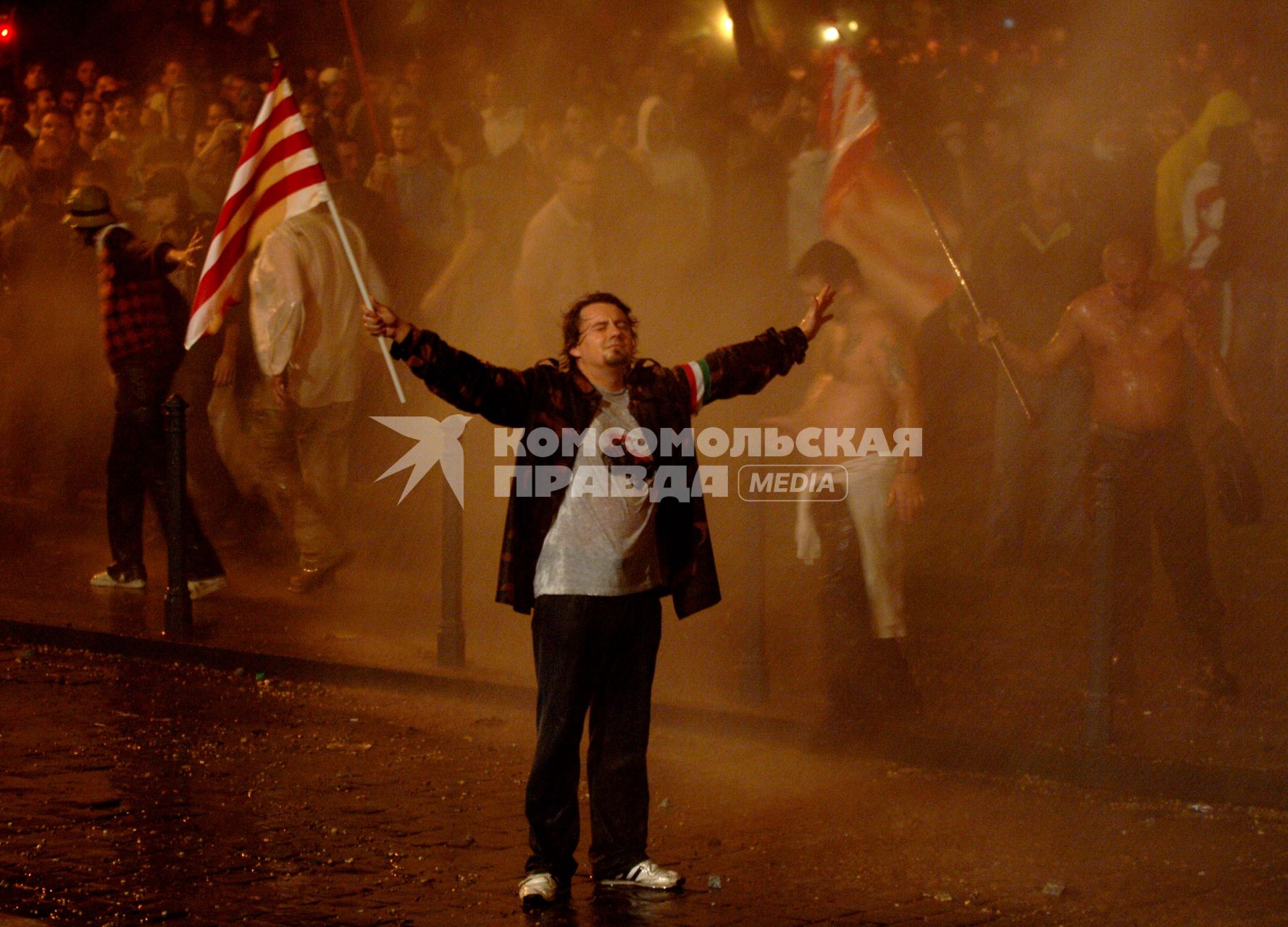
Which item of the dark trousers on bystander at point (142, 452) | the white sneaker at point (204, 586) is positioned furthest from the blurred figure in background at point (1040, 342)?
the dark trousers on bystander at point (142, 452)

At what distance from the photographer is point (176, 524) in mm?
9383

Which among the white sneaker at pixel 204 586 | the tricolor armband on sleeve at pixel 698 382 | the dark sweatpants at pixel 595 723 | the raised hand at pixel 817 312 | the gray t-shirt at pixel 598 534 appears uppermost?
the raised hand at pixel 817 312

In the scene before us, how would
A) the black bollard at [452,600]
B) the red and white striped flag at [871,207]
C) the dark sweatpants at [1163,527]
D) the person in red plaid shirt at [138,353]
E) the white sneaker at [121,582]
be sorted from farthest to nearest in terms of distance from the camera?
the white sneaker at [121,582]
the person in red plaid shirt at [138,353]
the red and white striped flag at [871,207]
the black bollard at [452,600]
the dark sweatpants at [1163,527]

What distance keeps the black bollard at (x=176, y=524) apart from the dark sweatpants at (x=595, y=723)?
4.27 metres

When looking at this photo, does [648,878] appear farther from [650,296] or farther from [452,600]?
[650,296]

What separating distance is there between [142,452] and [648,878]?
6.27 meters

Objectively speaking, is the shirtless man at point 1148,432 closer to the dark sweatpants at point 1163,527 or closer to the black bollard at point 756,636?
the dark sweatpants at point 1163,527

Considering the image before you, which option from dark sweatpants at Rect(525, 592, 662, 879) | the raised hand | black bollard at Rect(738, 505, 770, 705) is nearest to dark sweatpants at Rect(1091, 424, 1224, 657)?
black bollard at Rect(738, 505, 770, 705)

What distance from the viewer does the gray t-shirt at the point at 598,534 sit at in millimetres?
5320

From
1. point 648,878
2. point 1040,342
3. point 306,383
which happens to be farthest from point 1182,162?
point 648,878

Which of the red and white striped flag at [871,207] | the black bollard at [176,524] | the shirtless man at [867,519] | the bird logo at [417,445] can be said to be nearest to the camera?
the shirtless man at [867,519]

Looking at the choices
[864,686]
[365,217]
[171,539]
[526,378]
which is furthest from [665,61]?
[526,378]

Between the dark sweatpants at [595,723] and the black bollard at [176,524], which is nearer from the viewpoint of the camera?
the dark sweatpants at [595,723]

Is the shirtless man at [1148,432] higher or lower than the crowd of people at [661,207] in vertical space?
lower
